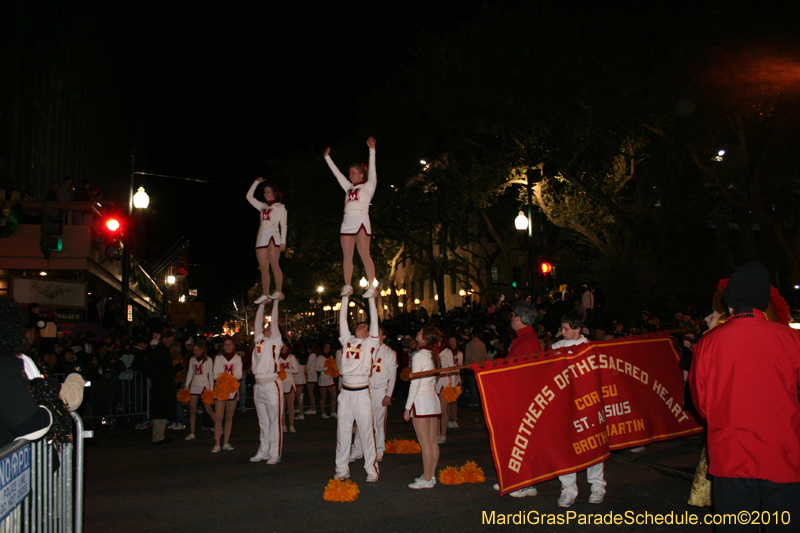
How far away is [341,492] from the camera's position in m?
6.88

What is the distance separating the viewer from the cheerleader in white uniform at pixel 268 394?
9484mm

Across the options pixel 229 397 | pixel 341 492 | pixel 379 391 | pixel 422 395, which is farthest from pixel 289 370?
pixel 341 492

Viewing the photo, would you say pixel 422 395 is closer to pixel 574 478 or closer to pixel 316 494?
pixel 316 494

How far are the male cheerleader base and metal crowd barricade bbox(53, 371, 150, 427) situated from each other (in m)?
5.00

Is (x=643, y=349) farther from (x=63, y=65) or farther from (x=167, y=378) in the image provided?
(x=63, y=65)

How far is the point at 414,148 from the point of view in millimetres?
29766

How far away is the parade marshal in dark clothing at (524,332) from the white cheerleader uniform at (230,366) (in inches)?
224

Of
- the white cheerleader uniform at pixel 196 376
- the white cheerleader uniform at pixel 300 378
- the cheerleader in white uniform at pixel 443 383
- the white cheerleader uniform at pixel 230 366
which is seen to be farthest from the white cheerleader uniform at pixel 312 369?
the white cheerleader uniform at pixel 230 366

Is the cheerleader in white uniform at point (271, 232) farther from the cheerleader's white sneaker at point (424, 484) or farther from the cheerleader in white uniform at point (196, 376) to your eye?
the cheerleader's white sneaker at point (424, 484)

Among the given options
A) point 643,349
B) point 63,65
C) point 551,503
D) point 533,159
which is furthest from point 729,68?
point 63,65

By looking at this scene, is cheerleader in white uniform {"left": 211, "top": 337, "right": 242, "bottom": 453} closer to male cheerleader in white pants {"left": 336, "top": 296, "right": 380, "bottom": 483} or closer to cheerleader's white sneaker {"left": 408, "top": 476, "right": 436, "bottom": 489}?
male cheerleader in white pants {"left": 336, "top": 296, "right": 380, "bottom": 483}

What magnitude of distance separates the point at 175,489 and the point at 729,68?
1690 centimetres

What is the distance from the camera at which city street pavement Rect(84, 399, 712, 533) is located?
6141mm

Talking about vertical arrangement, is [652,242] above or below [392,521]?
above
